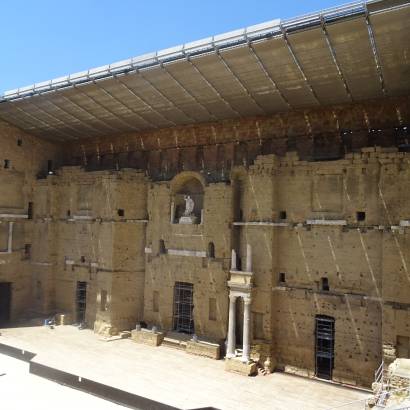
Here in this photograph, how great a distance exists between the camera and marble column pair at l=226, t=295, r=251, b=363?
68.1 ft

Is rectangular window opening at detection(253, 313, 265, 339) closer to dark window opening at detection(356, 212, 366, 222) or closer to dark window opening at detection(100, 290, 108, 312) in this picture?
dark window opening at detection(356, 212, 366, 222)

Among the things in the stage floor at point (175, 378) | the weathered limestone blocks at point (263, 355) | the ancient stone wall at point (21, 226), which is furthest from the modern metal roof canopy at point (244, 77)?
the stage floor at point (175, 378)

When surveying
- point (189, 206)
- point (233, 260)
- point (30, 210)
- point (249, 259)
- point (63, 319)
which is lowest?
point (63, 319)

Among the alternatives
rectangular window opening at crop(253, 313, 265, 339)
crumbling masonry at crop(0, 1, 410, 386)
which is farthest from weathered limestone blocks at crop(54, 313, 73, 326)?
rectangular window opening at crop(253, 313, 265, 339)

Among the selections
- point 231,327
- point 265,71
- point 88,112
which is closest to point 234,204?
point 231,327

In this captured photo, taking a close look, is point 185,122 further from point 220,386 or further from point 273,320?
point 220,386

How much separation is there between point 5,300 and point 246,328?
18.5 meters

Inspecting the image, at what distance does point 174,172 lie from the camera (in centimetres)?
2752

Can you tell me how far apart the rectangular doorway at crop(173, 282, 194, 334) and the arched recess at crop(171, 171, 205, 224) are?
395 cm

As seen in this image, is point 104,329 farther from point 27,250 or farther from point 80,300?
point 27,250

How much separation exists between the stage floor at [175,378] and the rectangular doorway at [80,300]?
10.5 feet

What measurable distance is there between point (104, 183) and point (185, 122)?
653 cm

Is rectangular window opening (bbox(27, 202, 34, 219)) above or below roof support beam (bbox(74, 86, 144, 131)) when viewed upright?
below

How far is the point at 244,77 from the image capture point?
21438mm
